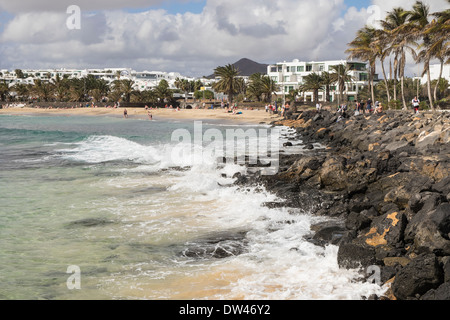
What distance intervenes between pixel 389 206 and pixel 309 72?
99283 millimetres

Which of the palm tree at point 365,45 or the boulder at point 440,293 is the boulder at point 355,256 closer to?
the boulder at point 440,293

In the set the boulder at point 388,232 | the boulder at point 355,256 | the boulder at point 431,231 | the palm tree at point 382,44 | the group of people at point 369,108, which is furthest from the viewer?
the palm tree at point 382,44

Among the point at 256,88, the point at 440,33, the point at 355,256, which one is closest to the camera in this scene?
the point at 355,256

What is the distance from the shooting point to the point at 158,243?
9688 millimetres

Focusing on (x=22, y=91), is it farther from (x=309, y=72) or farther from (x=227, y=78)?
(x=309, y=72)

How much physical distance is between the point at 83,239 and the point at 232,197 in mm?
5310

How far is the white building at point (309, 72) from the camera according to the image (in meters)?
98.0

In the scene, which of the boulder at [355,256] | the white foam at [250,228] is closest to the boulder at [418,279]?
the white foam at [250,228]

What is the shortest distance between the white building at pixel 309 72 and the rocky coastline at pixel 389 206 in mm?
79865

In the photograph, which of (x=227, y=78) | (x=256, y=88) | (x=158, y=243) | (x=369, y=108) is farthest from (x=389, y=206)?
(x=256, y=88)

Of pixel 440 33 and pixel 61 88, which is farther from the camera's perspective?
pixel 61 88
